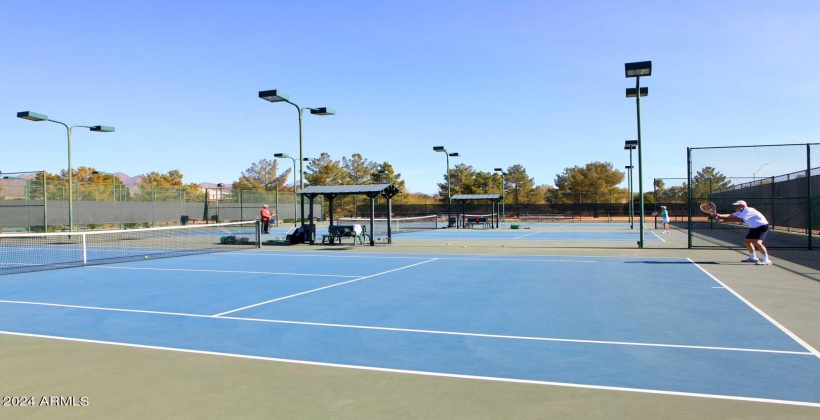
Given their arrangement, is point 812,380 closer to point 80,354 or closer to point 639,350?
point 639,350

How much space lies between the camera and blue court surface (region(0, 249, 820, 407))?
5.03 metres

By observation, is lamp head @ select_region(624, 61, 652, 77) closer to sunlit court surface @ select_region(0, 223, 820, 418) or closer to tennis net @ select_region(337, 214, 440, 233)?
sunlit court surface @ select_region(0, 223, 820, 418)

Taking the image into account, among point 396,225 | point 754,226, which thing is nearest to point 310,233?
point 754,226

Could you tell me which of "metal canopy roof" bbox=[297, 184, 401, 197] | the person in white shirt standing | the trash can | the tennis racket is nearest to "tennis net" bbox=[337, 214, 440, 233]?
"metal canopy roof" bbox=[297, 184, 401, 197]

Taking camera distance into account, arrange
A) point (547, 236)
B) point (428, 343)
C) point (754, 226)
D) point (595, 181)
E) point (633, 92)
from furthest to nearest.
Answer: point (595, 181) → point (547, 236) → point (633, 92) → point (754, 226) → point (428, 343)

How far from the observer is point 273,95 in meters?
19.5

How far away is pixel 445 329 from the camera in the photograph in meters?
6.76

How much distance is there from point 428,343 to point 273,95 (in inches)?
598

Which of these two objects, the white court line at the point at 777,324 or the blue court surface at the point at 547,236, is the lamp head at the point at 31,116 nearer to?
the blue court surface at the point at 547,236

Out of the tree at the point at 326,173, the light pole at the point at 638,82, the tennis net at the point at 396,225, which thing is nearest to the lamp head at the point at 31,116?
the tennis net at the point at 396,225

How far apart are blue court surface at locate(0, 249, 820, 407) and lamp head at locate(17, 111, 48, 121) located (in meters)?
14.5

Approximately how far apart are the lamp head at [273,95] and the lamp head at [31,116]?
11.5 metres

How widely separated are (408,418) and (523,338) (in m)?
2.63

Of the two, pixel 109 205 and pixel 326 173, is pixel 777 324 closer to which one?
pixel 109 205
